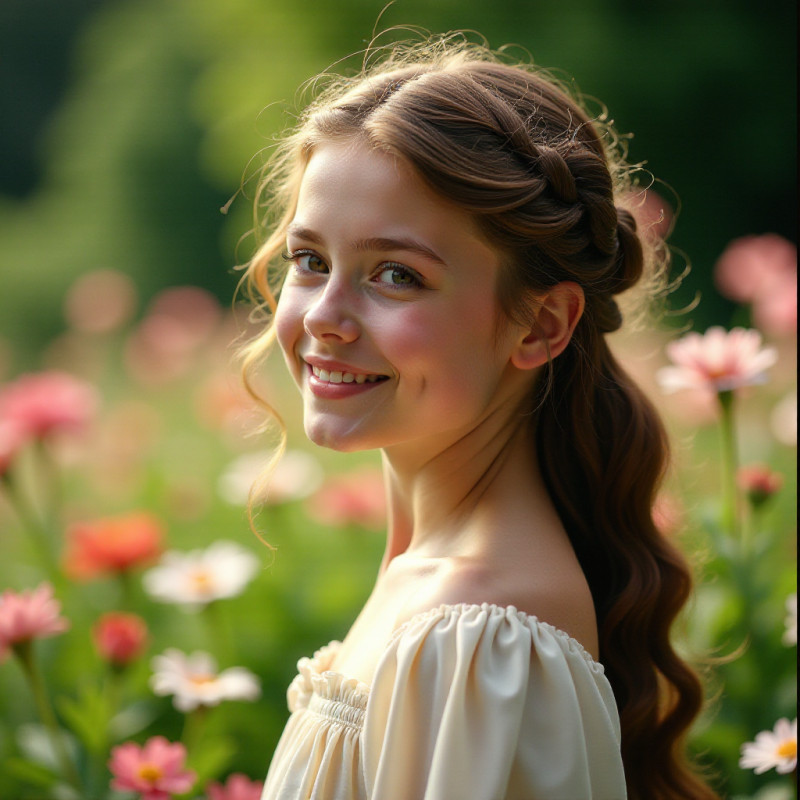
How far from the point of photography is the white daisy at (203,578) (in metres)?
1.97

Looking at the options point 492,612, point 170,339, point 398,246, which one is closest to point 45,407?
point 170,339

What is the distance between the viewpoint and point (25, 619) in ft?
5.50

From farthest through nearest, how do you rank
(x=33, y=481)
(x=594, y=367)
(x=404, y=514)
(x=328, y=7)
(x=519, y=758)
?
1. (x=328, y=7)
2. (x=33, y=481)
3. (x=404, y=514)
4. (x=594, y=367)
5. (x=519, y=758)

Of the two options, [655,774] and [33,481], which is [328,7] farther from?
[655,774]

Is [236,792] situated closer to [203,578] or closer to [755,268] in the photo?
[203,578]

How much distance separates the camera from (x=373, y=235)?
47.5 inches

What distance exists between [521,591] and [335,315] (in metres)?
0.39

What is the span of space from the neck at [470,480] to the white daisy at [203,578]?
0.66 metres

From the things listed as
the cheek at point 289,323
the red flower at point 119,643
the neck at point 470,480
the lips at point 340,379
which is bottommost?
the red flower at point 119,643

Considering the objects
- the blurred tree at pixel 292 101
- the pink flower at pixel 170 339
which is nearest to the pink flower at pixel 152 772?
the pink flower at pixel 170 339

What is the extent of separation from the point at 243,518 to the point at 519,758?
2.03m

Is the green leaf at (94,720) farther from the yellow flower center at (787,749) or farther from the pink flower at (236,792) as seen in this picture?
the yellow flower center at (787,749)

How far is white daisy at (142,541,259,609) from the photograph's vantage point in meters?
1.97

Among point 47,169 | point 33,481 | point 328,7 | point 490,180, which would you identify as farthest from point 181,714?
point 47,169
